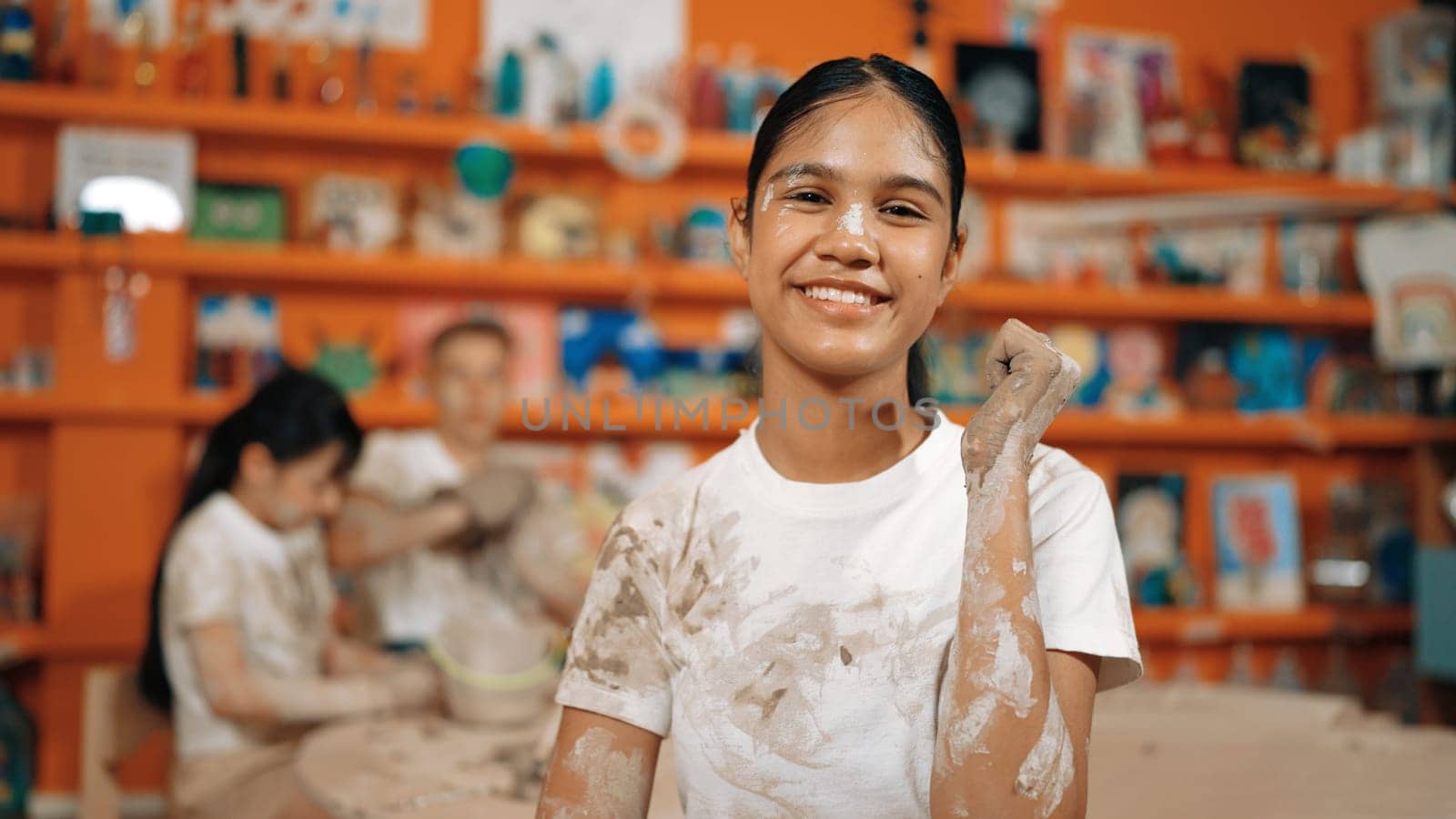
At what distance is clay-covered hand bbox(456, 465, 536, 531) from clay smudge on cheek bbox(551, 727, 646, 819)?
5.54 ft

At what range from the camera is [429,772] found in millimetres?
1485

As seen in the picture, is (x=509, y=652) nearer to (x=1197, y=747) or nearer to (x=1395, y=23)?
(x=1197, y=747)

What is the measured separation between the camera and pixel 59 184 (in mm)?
3029

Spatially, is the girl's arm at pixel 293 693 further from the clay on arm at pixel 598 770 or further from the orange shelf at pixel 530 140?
the orange shelf at pixel 530 140

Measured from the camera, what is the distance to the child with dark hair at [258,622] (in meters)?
1.86

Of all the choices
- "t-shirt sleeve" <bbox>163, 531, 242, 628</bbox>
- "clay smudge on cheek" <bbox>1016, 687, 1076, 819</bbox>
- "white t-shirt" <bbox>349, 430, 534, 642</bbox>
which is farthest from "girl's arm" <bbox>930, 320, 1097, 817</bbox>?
"white t-shirt" <bbox>349, 430, 534, 642</bbox>

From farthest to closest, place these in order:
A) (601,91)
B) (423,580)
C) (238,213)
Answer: (601,91)
(238,213)
(423,580)

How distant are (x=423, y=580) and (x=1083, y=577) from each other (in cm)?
212

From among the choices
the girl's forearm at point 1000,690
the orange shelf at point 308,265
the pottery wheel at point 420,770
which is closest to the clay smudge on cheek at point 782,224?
the girl's forearm at point 1000,690

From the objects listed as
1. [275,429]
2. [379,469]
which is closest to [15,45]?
[379,469]

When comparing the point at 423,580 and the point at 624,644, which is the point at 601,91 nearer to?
the point at 423,580

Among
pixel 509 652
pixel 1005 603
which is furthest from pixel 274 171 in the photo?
pixel 1005 603

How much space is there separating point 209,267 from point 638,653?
2.48 m

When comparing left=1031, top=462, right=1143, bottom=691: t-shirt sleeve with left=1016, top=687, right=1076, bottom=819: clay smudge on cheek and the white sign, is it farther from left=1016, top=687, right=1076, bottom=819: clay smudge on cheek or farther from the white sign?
the white sign
